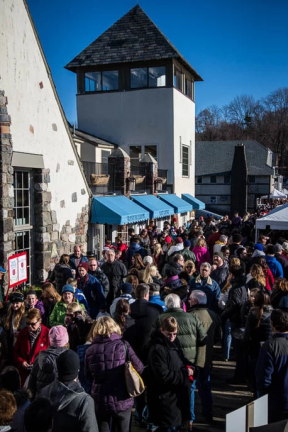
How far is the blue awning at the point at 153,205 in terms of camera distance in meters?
16.8

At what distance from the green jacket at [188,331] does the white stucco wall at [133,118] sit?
17676mm

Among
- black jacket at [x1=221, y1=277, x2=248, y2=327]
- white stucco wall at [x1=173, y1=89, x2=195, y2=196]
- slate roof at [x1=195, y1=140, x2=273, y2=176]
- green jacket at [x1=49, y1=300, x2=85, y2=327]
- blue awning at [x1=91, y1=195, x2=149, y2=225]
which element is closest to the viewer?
green jacket at [x1=49, y1=300, x2=85, y2=327]

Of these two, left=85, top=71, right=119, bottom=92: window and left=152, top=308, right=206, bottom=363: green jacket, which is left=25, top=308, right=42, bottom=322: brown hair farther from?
left=85, top=71, right=119, bottom=92: window

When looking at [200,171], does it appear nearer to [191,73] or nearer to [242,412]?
[191,73]

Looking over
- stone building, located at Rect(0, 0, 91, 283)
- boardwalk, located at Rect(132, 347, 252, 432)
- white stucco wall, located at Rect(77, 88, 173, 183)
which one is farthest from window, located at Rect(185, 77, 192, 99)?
boardwalk, located at Rect(132, 347, 252, 432)

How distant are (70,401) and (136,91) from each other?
2028cm

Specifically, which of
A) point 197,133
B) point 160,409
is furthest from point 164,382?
point 197,133

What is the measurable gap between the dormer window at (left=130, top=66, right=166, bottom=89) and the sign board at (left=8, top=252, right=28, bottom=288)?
15738mm

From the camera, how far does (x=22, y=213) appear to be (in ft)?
32.7

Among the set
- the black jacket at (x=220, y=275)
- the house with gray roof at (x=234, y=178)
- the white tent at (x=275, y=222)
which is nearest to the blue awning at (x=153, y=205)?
the white tent at (x=275, y=222)

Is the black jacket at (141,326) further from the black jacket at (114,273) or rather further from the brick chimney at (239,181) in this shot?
the brick chimney at (239,181)

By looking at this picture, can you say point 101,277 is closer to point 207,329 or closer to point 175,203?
point 207,329

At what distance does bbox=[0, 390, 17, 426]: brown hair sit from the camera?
3.21 meters

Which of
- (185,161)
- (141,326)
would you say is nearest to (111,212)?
(141,326)
